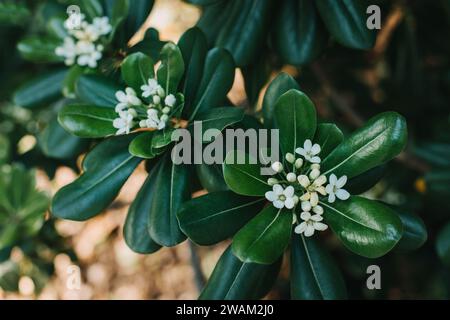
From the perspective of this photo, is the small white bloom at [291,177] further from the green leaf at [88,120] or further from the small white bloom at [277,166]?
the green leaf at [88,120]

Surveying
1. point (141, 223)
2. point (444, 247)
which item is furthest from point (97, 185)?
point (444, 247)

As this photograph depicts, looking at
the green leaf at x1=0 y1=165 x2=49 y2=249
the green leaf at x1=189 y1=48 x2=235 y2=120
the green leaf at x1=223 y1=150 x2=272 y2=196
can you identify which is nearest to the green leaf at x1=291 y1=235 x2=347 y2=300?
the green leaf at x1=223 y1=150 x2=272 y2=196

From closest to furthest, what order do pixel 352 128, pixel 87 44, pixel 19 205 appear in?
pixel 87 44 < pixel 19 205 < pixel 352 128

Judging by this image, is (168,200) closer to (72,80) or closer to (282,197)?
(282,197)

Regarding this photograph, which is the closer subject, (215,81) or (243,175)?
(243,175)
